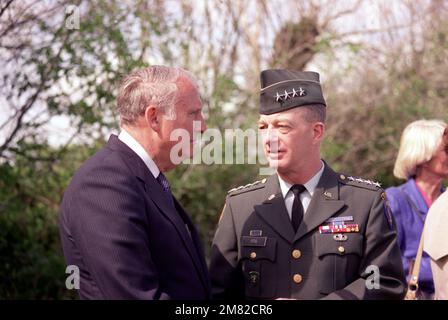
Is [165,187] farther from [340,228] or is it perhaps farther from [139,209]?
[340,228]

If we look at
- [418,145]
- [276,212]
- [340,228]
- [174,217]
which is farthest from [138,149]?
[418,145]

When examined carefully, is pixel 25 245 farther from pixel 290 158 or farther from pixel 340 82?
pixel 340 82

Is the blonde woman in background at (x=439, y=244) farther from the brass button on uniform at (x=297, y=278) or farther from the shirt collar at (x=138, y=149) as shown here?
the shirt collar at (x=138, y=149)

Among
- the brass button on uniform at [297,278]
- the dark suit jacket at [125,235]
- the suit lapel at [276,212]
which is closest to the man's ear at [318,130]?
the suit lapel at [276,212]

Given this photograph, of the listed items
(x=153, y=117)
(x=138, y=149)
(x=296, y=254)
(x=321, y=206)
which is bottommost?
(x=296, y=254)

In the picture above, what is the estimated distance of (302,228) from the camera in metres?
3.33

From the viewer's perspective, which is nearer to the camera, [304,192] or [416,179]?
[304,192]

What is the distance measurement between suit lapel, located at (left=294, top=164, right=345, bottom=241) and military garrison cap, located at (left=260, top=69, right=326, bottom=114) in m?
0.41

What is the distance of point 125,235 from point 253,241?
3.32 feet

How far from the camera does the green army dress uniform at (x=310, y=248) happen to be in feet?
10.5

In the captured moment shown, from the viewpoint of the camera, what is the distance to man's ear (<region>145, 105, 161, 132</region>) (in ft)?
9.48

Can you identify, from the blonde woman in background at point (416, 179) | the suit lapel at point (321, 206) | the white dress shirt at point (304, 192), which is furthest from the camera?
the blonde woman in background at point (416, 179)

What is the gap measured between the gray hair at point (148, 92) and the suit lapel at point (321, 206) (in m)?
0.87

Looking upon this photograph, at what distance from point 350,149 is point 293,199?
6260 millimetres
